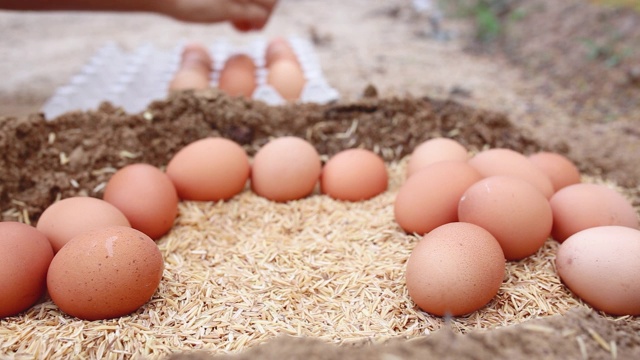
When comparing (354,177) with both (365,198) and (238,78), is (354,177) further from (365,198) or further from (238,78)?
(238,78)

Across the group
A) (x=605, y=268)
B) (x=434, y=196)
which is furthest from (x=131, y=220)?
(x=605, y=268)

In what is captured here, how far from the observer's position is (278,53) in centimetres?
451

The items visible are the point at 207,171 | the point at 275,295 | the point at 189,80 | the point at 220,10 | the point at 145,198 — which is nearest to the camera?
the point at 275,295

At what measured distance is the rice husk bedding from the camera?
149 cm

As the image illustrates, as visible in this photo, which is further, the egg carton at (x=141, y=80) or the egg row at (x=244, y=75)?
the egg row at (x=244, y=75)

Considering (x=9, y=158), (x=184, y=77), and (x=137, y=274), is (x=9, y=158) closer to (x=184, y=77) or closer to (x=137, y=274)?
(x=137, y=274)

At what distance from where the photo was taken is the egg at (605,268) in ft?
5.81

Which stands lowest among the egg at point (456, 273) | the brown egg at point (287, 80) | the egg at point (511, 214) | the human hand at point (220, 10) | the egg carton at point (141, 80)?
the egg carton at point (141, 80)

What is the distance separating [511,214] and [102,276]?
1450 millimetres

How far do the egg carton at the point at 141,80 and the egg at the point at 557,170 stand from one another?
1501 millimetres

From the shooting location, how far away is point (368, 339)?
1.67 meters

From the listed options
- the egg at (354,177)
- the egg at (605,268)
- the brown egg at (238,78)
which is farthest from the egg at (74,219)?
the brown egg at (238,78)

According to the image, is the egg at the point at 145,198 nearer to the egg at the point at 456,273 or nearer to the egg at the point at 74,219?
the egg at the point at 74,219

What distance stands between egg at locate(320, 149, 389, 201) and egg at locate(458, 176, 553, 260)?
0.64 metres
